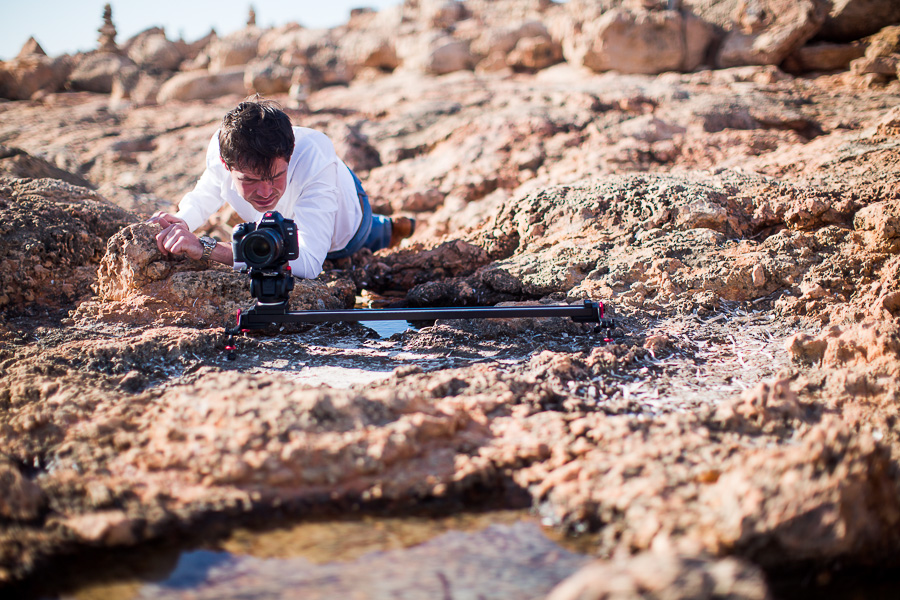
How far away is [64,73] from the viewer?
11.3m

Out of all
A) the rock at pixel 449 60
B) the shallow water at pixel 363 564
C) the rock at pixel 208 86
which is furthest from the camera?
the rock at pixel 208 86

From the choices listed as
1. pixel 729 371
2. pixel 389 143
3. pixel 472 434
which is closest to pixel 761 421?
pixel 729 371

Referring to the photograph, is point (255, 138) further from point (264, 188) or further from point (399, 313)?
point (399, 313)

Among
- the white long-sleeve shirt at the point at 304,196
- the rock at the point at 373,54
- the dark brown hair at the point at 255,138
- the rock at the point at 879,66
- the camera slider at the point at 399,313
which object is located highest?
the rock at the point at 373,54

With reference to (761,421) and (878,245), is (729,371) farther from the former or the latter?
(878,245)

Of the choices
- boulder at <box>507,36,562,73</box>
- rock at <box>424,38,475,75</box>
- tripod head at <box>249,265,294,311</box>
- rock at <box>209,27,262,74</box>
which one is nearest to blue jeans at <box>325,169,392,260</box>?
tripod head at <box>249,265,294,311</box>

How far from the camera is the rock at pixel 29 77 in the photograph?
10484mm

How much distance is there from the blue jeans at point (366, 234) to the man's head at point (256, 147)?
0.78 meters

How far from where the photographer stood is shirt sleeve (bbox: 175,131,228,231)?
2.98m

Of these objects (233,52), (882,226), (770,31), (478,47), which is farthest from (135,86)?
(882,226)

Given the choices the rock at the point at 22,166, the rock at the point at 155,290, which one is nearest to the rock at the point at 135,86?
the rock at the point at 22,166

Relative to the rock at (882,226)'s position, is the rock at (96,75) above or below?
above

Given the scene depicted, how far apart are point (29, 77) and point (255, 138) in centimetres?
1130

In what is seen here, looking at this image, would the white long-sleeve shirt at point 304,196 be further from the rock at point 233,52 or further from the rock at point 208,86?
the rock at point 233,52
